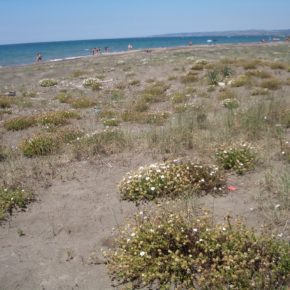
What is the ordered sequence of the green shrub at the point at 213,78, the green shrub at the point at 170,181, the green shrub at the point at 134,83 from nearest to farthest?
the green shrub at the point at 170,181 < the green shrub at the point at 213,78 < the green shrub at the point at 134,83

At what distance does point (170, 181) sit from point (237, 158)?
2128 mm

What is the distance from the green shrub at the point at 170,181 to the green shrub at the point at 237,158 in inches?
29.7

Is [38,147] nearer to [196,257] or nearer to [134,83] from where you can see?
[196,257]

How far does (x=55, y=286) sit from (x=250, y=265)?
264 centimetres

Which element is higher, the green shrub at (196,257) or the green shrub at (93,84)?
the green shrub at (93,84)

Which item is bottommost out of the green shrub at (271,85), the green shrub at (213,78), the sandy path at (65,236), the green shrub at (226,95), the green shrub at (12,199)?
the sandy path at (65,236)

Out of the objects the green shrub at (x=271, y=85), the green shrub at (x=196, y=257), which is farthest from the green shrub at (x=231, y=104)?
the green shrub at (x=196, y=257)

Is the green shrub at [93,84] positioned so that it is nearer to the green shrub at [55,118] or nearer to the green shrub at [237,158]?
the green shrub at [55,118]

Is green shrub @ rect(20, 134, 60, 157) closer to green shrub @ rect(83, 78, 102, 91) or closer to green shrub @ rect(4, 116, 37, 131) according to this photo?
green shrub @ rect(4, 116, 37, 131)

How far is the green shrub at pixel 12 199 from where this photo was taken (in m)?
7.47

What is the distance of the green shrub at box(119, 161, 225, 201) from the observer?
7.39 meters

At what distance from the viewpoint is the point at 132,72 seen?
93.7 feet

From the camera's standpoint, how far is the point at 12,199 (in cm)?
766

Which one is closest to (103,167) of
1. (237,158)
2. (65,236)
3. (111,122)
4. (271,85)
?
(65,236)
